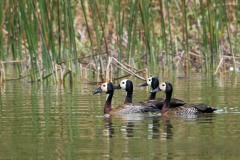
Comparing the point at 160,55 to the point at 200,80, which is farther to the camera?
the point at 160,55

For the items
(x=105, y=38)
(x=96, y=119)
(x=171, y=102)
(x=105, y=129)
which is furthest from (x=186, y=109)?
(x=105, y=38)

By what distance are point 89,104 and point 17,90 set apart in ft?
10.2

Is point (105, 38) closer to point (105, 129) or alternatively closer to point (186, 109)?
point (186, 109)

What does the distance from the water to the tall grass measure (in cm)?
92

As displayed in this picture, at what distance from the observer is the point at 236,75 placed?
18625 mm

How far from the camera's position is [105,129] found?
1005 centimetres

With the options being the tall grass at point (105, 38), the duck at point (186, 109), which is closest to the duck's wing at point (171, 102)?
the duck at point (186, 109)

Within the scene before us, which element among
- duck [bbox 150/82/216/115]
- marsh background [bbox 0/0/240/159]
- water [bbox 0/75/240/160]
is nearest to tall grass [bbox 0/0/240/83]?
marsh background [bbox 0/0/240/159]

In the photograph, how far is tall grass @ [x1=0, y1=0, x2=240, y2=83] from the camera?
14609mm

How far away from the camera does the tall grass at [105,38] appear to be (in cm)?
1461

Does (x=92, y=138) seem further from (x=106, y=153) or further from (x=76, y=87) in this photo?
(x=76, y=87)

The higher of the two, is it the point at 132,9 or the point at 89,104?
the point at 132,9

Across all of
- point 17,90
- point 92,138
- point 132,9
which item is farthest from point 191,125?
point 17,90

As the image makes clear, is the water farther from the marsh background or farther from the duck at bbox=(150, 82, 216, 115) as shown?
the duck at bbox=(150, 82, 216, 115)
